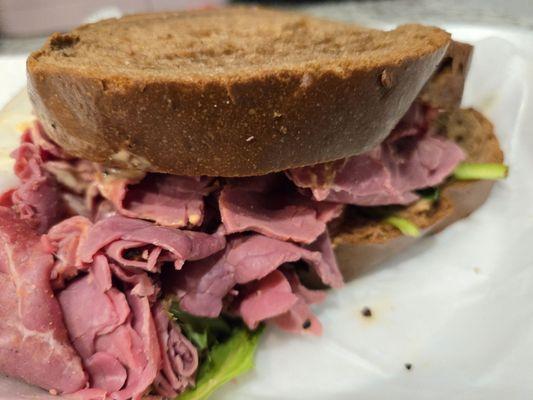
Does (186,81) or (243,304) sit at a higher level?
(186,81)

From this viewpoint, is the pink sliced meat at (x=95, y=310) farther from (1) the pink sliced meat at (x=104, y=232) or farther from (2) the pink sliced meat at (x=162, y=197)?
(2) the pink sliced meat at (x=162, y=197)

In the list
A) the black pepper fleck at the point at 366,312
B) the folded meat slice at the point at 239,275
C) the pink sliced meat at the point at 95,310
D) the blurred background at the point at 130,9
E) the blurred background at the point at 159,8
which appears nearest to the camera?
the pink sliced meat at the point at 95,310

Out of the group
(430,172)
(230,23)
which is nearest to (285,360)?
(430,172)

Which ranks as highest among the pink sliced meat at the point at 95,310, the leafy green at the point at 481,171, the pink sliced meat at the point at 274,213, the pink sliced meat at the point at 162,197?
the pink sliced meat at the point at 162,197

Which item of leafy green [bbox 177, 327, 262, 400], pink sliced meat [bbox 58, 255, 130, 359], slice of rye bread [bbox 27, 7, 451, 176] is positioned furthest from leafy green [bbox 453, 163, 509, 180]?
pink sliced meat [bbox 58, 255, 130, 359]

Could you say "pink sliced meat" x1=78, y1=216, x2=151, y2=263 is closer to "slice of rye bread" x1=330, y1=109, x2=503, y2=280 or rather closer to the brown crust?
"slice of rye bread" x1=330, y1=109, x2=503, y2=280

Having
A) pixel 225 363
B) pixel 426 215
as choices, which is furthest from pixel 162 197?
pixel 426 215

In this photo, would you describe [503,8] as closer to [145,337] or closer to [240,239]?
[240,239]

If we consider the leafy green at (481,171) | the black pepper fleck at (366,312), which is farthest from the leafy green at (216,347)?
the leafy green at (481,171)
